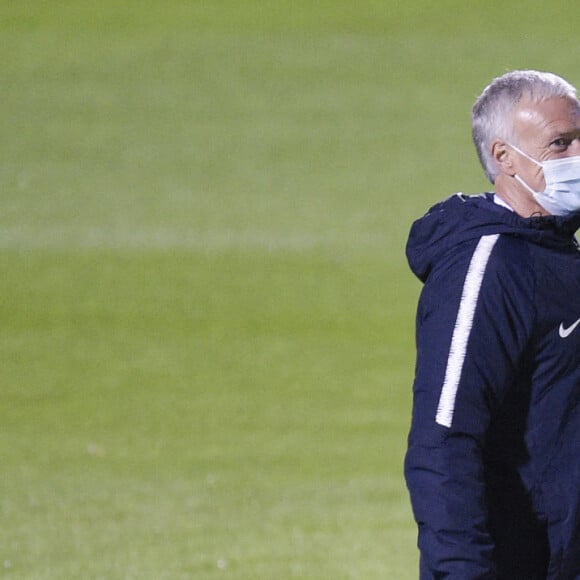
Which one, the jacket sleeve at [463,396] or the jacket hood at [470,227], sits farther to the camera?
the jacket hood at [470,227]

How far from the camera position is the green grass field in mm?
6512

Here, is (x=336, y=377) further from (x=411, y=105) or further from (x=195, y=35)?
(x=195, y=35)

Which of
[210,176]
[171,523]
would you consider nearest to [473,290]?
[171,523]

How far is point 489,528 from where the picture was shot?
2.81 m

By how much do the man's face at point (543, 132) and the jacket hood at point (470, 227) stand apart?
99 millimetres

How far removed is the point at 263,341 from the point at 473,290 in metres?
7.14

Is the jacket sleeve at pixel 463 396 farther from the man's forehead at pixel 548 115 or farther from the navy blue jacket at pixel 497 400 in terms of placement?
the man's forehead at pixel 548 115

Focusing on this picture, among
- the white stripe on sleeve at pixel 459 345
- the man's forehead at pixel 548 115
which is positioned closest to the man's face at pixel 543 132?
the man's forehead at pixel 548 115

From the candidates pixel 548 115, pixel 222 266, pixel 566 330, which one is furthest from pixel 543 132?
pixel 222 266

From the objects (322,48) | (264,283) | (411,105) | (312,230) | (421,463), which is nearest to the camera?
(421,463)

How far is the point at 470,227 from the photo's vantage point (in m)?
2.80

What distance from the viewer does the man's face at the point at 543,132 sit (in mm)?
2848

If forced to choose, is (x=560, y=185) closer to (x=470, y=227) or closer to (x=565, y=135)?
(x=565, y=135)

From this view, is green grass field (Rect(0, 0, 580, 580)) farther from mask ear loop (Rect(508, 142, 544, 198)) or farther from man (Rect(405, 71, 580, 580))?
mask ear loop (Rect(508, 142, 544, 198))
